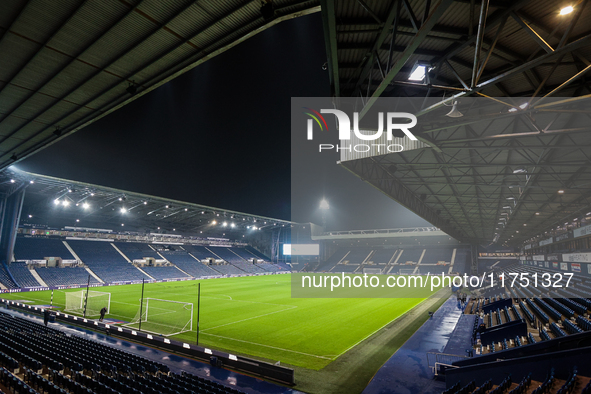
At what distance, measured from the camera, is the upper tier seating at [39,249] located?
4216 centimetres

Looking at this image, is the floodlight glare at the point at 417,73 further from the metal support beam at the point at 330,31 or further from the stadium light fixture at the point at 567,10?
the stadium light fixture at the point at 567,10

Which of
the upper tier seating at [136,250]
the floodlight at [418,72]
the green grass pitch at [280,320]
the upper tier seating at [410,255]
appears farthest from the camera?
the upper tier seating at [410,255]

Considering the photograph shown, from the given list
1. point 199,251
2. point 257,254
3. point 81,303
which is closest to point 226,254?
point 199,251

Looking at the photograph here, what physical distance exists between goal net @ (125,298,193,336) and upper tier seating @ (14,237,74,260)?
2793cm

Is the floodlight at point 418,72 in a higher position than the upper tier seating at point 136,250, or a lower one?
higher

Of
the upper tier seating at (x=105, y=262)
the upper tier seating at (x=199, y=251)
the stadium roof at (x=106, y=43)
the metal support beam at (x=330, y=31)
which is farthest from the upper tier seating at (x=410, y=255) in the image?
the metal support beam at (x=330, y=31)

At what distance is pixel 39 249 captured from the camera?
44.6 metres

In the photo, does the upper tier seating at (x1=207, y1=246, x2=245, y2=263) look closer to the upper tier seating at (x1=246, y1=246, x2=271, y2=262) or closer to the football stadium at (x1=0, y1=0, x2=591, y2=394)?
the upper tier seating at (x1=246, y1=246, x2=271, y2=262)

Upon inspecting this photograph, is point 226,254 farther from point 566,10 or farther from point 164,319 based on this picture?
point 566,10

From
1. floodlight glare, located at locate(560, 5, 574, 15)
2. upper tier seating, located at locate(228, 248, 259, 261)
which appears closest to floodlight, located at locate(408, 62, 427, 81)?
floodlight glare, located at locate(560, 5, 574, 15)

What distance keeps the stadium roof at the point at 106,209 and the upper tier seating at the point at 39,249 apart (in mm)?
3390

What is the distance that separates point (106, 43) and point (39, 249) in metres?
47.5

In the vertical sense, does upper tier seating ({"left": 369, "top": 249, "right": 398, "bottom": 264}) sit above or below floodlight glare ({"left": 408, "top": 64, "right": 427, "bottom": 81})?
below

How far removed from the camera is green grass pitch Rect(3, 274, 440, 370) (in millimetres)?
15945
